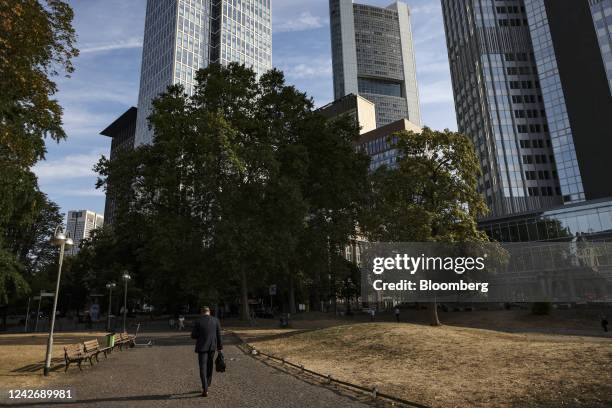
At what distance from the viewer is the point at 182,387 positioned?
10.4 meters

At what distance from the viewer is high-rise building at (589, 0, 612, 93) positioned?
275 ft

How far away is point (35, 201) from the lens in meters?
17.5

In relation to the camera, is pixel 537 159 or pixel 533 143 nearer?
pixel 537 159

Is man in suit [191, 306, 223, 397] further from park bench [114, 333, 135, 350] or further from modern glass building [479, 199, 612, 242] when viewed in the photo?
modern glass building [479, 199, 612, 242]

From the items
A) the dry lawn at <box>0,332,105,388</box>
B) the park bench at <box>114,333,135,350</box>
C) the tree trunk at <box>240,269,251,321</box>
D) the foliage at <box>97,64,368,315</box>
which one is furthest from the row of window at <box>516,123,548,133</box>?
the dry lawn at <box>0,332,105,388</box>

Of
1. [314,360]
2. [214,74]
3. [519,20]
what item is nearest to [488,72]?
[519,20]

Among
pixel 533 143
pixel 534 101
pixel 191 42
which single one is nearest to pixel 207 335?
pixel 533 143

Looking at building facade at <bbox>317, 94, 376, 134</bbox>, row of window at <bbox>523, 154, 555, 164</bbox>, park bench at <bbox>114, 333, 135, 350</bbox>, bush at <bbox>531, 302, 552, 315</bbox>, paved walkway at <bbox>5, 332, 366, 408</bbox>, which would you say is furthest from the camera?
building facade at <bbox>317, 94, 376, 134</bbox>

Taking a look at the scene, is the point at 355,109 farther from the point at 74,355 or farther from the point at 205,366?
the point at 205,366

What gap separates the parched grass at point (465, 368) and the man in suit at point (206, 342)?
3.69 meters

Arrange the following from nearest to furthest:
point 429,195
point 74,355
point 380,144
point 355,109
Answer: point 74,355 < point 429,195 < point 380,144 < point 355,109

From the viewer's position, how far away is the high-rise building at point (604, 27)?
83.9 metres

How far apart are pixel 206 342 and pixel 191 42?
12405cm

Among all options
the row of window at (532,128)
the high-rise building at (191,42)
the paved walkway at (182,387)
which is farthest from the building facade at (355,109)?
the paved walkway at (182,387)
